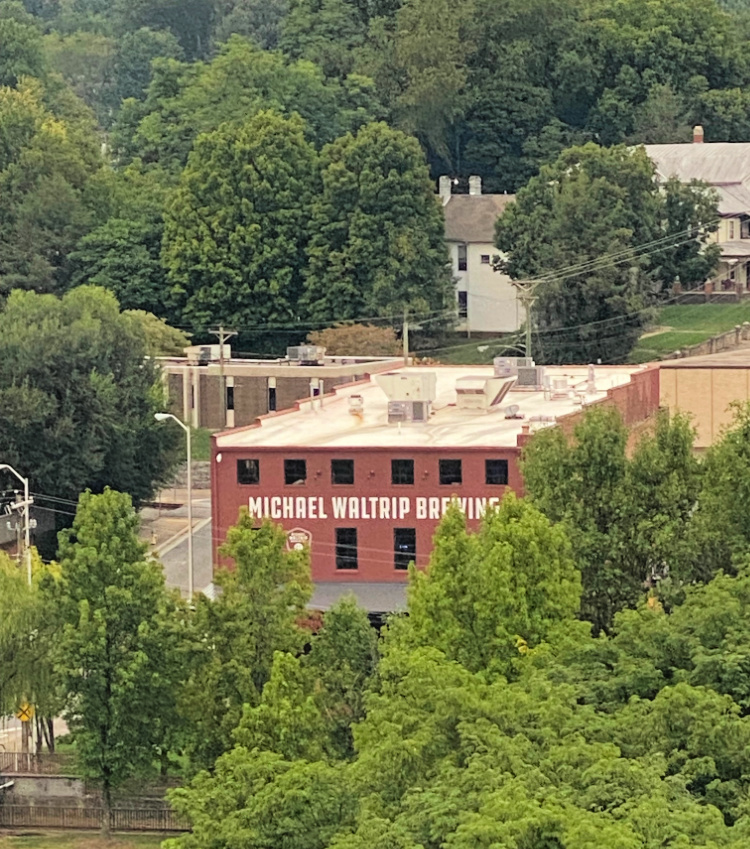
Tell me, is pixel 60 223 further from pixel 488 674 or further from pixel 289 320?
pixel 488 674

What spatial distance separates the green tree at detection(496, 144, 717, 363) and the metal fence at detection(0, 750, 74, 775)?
171ft

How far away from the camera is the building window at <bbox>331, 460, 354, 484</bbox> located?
76.0 m

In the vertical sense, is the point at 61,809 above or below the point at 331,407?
below

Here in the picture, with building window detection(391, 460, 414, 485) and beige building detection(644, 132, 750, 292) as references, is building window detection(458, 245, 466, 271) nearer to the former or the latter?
beige building detection(644, 132, 750, 292)

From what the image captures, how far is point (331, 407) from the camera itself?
85562 millimetres

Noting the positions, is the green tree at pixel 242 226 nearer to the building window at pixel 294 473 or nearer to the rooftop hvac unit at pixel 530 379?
the rooftop hvac unit at pixel 530 379

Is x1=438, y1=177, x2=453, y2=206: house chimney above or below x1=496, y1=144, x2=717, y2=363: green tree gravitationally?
above

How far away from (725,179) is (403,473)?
63.8 meters

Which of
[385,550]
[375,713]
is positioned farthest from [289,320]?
[375,713]

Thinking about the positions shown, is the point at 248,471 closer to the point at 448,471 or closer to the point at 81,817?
the point at 448,471

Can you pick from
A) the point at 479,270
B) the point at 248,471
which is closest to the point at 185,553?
the point at 248,471

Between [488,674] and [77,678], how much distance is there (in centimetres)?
917

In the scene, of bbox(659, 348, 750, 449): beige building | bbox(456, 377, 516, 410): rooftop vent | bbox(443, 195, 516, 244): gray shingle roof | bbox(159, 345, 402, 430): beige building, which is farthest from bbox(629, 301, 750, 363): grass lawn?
bbox(456, 377, 516, 410): rooftop vent

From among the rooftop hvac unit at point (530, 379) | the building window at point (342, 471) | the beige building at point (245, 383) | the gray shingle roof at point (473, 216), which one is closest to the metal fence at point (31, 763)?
the building window at point (342, 471)
